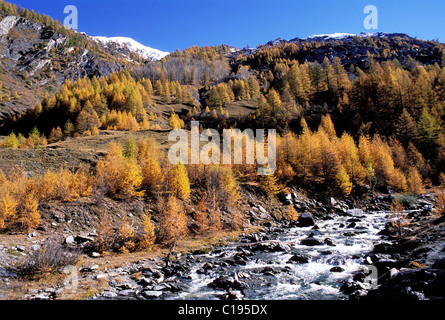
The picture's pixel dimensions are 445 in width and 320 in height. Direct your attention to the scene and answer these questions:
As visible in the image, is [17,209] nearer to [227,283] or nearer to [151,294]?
[151,294]

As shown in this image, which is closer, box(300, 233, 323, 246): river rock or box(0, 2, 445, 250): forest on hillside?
box(300, 233, 323, 246): river rock

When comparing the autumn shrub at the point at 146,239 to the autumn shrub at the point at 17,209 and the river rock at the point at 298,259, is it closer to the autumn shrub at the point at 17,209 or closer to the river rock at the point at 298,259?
the autumn shrub at the point at 17,209

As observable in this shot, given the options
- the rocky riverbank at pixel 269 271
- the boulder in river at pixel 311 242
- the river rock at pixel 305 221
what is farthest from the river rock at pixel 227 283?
the river rock at pixel 305 221

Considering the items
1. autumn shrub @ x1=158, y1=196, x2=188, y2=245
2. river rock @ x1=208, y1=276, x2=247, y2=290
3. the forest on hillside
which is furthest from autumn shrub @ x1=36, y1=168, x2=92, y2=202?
river rock @ x1=208, y1=276, x2=247, y2=290

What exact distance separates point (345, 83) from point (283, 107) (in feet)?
111

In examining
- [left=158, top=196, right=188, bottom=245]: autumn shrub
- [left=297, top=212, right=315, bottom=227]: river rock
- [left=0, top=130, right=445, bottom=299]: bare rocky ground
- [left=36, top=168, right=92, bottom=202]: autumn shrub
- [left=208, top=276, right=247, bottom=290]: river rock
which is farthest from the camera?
[left=297, top=212, right=315, bottom=227]: river rock

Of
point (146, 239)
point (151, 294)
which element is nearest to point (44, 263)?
point (151, 294)

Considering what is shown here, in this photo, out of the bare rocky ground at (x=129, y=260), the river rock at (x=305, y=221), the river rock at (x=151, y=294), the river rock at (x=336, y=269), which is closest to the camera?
the bare rocky ground at (x=129, y=260)

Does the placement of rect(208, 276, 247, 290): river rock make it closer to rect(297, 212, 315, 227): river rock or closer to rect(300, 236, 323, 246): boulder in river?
rect(300, 236, 323, 246): boulder in river

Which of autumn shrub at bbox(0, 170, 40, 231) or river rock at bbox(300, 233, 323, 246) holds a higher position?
autumn shrub at bbox(0, 170, 40, 231)

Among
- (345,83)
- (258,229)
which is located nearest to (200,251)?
(258,229)

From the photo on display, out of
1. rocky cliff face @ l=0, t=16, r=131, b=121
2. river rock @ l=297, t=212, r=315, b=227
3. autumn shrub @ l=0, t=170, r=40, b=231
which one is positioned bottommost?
river rock @ l=297, t=212, r=315, b=227

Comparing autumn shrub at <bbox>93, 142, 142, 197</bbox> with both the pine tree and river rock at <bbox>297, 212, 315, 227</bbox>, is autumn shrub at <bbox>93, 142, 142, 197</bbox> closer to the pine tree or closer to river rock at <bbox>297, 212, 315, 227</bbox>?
river rock at <bbox>297, 212, 315, 227</bbox>

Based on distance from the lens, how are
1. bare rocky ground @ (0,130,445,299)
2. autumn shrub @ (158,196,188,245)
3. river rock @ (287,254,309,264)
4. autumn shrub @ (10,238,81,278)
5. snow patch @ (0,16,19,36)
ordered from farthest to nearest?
snow patch @ (0,16,19,36) < autumn shrub @ (158,196,188,245) < river rock @ (287,254,309,264) < autumn shrub @ (10,238,81,278) < bare rocky ground @ (0,130,445,299)
